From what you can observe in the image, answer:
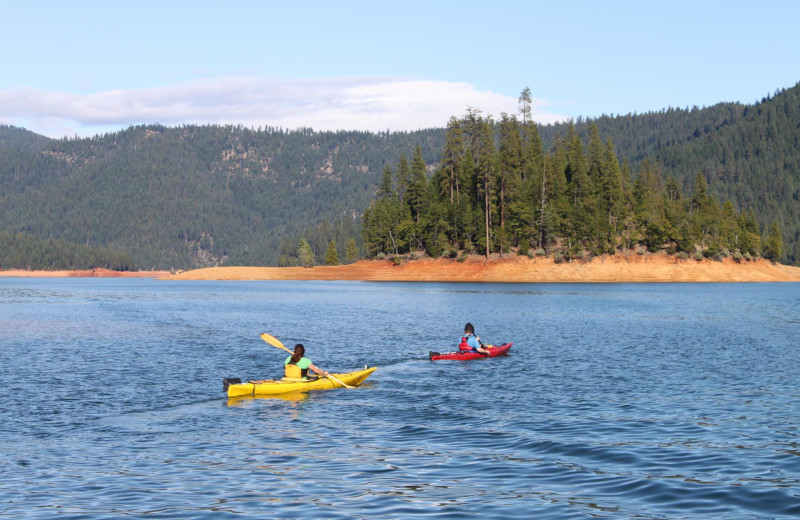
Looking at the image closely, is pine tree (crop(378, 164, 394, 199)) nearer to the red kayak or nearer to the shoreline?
the shoreline

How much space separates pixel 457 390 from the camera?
28.1m

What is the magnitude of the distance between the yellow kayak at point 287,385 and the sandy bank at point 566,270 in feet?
333

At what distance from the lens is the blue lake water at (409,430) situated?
48.1 ft

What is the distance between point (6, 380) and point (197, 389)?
7997 millimetres

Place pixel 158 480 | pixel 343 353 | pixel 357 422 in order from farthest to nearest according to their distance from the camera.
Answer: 1. pixel 343 353
2. pixel 357 422
3. pixel 158 480

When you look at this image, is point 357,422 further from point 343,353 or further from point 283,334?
point 283,334

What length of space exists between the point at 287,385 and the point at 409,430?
7.50 meters

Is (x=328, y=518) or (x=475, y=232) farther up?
(x=475, y=232)

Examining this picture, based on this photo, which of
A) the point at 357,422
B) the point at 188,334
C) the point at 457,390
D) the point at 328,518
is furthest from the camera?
the point at 188,334

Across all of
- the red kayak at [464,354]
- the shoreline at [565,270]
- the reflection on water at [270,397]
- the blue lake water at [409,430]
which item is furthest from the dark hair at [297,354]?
the shoreline at [565,270]

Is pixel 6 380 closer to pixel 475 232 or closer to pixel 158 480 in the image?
pixel 158 480

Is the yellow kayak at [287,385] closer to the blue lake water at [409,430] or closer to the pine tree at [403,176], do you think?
the blue lake water at [409,430]

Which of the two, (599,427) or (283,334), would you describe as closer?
(599,427)

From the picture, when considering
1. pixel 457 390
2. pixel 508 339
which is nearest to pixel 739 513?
pixel 457 390
